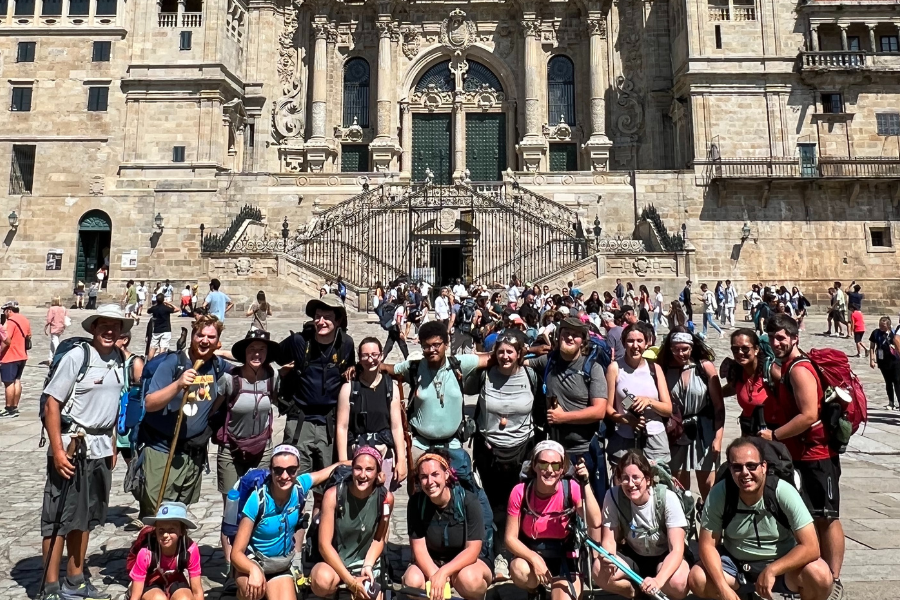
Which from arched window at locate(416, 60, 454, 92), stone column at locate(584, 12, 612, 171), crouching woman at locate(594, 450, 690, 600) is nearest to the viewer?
crouching woman at locate(594, 450, 690, 600)

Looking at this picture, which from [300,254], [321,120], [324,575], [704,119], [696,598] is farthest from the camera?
[321,120]

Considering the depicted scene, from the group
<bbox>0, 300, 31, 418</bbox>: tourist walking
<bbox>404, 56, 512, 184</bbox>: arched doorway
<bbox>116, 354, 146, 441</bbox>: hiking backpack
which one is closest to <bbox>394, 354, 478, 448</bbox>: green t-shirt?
<bbox>116, 354, 146, 441</bbox>: hiking backpack

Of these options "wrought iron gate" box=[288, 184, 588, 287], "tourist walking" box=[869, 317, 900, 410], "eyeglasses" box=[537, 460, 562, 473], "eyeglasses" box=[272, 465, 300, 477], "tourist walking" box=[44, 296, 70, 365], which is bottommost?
"eyeglasses" box=[272, 465, 300, 477]

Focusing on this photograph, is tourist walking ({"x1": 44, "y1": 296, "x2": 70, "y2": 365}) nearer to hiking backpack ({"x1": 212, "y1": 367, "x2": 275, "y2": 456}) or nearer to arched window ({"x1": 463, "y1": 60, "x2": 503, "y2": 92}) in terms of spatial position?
hiking backpack ({"x1": 212, "y1": 367, "x2": 275, "y2": 456})

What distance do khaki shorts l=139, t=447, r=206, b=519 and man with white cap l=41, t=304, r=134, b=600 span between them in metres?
0.26

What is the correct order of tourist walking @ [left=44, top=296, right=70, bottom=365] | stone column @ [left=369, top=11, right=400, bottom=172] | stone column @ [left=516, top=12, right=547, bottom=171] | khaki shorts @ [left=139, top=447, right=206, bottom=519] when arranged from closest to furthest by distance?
1. khaki shorts @ [left=139, top=447, right=206, bottom=519]
2. tourist walking @ [left=44, top=296, right=70, bottom=365]
3. stone column @ [left=516, top=12, right=547, bottom=171]
4. stone column @ [left=369, top=11, right=400, bottom=172]

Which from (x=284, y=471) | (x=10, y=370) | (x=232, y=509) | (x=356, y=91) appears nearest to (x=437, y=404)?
(x=284, y=471)

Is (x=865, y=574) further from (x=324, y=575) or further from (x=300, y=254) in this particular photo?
(x=300, y=254)

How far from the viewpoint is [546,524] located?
3945 millimetres

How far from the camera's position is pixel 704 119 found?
27859 millimetres

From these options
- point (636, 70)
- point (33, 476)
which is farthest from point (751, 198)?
point (33, 476)

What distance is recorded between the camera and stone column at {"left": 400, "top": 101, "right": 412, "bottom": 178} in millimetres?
32562

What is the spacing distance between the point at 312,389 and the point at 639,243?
67.4 feet

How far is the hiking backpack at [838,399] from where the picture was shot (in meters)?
4.22
